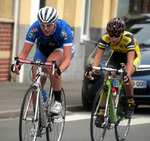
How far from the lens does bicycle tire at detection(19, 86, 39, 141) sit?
21.4 feet

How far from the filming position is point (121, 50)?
819 cm

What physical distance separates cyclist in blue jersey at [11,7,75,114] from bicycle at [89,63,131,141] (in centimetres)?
49

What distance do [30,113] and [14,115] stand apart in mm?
3443

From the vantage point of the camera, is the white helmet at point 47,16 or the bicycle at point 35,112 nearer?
the bicycle at point 35,112

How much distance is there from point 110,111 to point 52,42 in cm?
126

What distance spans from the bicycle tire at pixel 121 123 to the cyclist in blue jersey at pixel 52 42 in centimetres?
111

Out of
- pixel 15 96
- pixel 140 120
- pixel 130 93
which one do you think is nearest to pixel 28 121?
pixel 130 93

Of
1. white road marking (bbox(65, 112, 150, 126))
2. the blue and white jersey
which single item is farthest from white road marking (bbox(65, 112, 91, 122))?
the blue and white jersey

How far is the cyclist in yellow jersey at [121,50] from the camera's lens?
7.79 metres

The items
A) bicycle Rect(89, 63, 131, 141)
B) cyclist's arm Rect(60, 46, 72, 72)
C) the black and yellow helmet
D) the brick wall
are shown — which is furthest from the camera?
the brick wall

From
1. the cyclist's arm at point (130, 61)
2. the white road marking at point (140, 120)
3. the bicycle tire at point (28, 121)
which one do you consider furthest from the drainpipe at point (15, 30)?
the bicycle tire at point (28, 121)

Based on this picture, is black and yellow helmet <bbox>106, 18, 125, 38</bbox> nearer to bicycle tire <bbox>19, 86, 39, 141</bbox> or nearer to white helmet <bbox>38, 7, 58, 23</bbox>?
white helmet <bbox>38, 7, 58, 23</bbox>

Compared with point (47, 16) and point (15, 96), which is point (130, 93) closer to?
point (47, 16)

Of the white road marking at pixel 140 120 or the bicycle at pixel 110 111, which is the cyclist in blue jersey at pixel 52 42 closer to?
the bicycle at pixel 110 111
